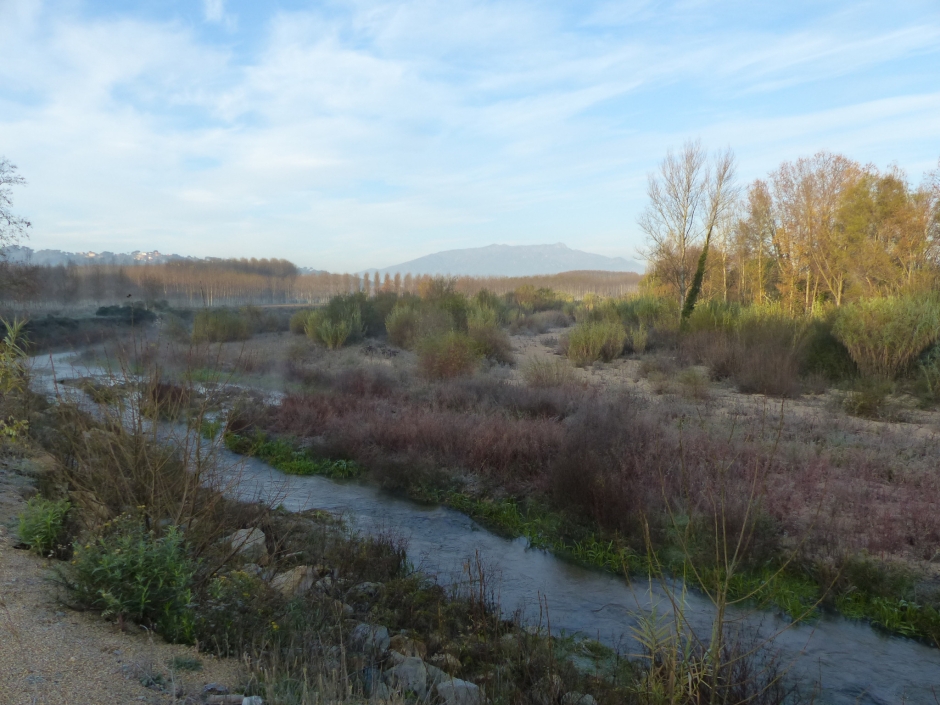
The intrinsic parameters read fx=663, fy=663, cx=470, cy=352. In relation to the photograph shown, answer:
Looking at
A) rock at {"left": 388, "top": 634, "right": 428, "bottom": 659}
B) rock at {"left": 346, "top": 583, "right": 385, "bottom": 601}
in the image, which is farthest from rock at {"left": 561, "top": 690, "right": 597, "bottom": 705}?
rock at {"left": 346, "top": 583, "right": 385, "bottom": 601}

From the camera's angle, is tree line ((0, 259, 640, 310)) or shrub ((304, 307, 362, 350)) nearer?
shrub ((304, 307, 362, 350))

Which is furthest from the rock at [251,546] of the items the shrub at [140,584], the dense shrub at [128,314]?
the dense shrub at [128,314]

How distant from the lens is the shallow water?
469 cm

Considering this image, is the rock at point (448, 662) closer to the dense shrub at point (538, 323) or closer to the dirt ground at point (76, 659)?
the dirt ground at point (76, 659)

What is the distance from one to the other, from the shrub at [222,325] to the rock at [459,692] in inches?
859

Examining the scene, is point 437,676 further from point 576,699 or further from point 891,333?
point 891,333

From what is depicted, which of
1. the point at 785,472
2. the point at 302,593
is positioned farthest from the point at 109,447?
the point at 785,472

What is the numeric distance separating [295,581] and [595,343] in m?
14.4

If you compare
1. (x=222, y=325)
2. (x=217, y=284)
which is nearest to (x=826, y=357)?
(x=222, y=325)

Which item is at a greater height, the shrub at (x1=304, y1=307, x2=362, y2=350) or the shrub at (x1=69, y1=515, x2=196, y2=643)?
the shrub at (x1=304, y1=307, x2=362, y2=350)

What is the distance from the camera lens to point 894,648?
525cm

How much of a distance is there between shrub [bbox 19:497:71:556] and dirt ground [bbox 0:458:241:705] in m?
0.45

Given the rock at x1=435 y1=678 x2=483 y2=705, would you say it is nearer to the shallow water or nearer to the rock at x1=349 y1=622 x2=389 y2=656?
the rock at x1=349 y1=622 x2=389 y2=656

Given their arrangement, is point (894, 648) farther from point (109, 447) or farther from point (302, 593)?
point (109, 447)
